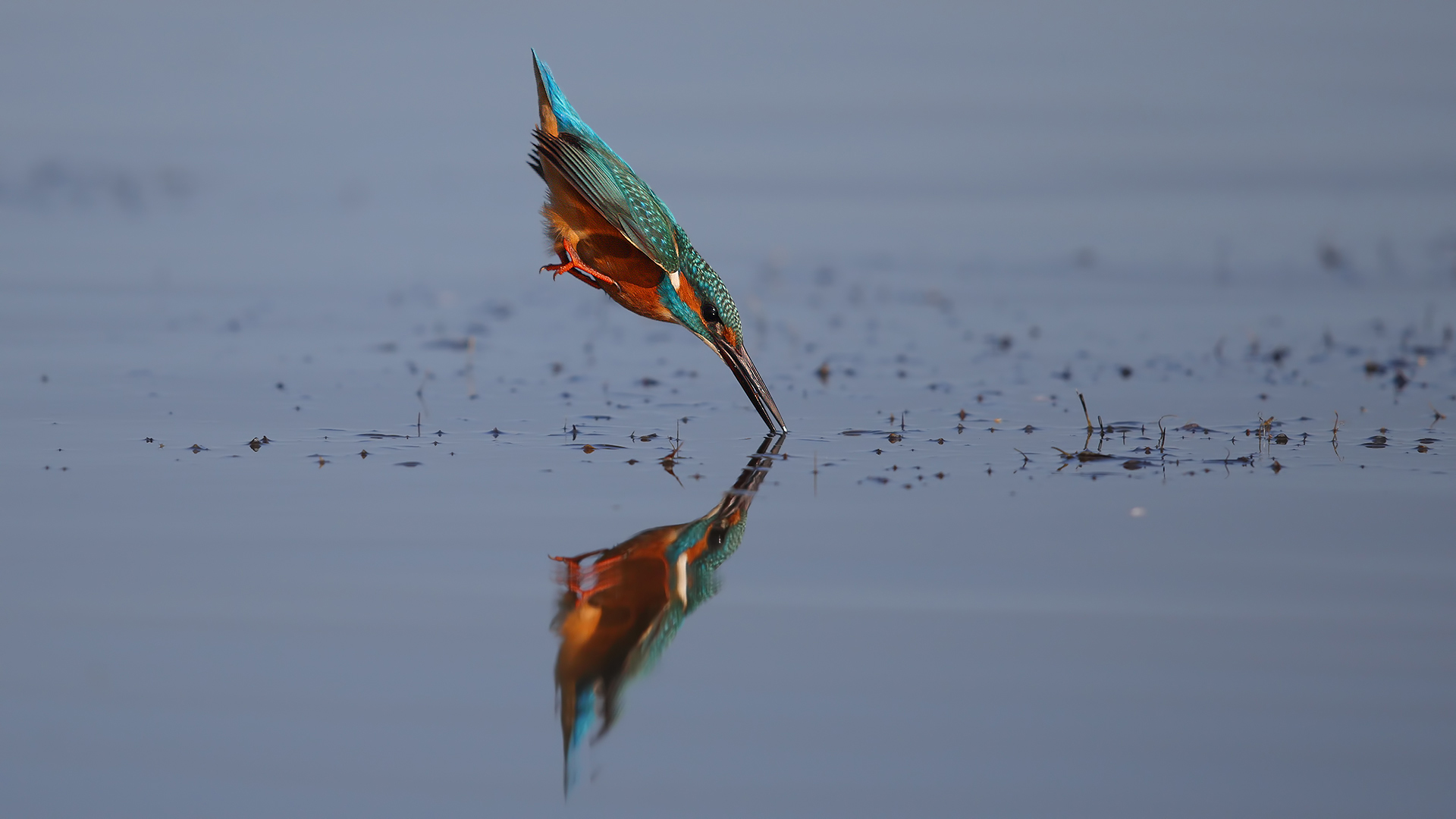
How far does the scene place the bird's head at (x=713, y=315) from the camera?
5.33 meters

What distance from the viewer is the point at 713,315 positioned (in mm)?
5402

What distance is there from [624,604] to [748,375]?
2.24 metres

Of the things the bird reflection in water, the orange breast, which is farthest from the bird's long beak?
the bird reflection in water

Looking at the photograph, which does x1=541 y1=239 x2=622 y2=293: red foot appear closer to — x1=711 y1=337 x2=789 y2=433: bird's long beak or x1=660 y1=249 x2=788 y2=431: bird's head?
x1=660 y1=249 x2=788 y2=431: bird's head

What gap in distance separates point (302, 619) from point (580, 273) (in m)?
2.39

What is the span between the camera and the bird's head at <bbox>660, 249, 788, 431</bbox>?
210 inches

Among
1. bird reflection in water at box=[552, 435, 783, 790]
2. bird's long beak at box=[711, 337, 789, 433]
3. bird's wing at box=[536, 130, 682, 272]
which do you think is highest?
bird's wing at box=[536, 130, 682, 272]

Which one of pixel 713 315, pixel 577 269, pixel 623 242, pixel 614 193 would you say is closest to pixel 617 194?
pixel 614 193

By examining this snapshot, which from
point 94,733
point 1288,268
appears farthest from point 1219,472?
point 1288,268

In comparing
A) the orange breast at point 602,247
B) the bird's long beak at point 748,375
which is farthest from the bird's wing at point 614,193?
the bird's long beak at point 748,375

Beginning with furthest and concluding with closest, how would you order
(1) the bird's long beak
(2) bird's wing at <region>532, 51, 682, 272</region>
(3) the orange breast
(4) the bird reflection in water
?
1. (1) the bird's long beak
2. (3) the orange breast
3. (2) bird's wing at <region>532, 51, 682, 272</region>
4. (4) the bird reflection in water

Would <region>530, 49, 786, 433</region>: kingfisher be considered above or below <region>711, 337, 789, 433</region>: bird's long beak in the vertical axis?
above

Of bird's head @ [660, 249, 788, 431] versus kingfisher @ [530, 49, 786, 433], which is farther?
bird's head @ [660, 249, 788, 431]

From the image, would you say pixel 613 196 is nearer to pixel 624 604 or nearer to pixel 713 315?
pixel 713 315
